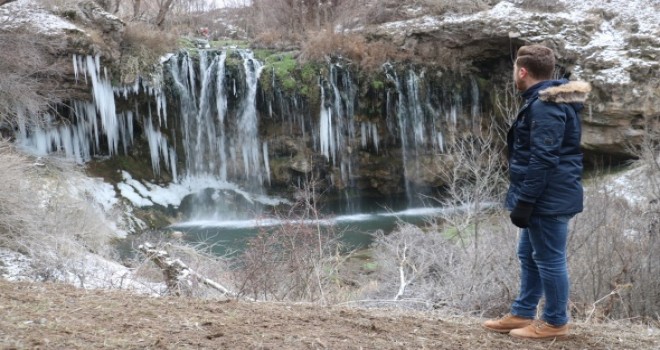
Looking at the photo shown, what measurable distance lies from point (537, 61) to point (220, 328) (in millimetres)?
2466

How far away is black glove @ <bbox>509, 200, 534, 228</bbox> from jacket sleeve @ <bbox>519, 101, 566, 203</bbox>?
0.11 ft

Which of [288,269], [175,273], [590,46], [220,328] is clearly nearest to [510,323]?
[220,328]

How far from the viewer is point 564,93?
3102 mm

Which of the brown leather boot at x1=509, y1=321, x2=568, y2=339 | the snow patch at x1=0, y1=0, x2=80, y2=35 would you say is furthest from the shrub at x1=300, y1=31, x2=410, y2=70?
the brown leather boot at x1=509, y1=321, x2=568, y2=339

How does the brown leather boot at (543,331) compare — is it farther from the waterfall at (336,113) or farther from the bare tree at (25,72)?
the waterfall at (336,113)

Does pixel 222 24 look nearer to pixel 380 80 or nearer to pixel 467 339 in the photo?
pixel 380 80

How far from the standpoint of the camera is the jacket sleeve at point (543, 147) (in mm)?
3059

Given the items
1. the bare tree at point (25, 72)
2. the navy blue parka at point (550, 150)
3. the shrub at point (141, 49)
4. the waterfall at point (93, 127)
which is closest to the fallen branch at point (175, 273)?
the navy blue parka at point (550, 150)

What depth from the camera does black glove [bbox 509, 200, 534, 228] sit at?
3.13 metres

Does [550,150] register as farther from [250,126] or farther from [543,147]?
[250,126]

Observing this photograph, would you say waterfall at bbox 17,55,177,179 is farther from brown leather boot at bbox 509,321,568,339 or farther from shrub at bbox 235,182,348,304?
brown leather boot at bbox 509,321,568,339

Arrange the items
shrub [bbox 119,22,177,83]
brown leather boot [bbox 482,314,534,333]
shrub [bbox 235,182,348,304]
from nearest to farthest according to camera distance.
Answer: brown leather boot [bbox 482,314,534,333], shrub [bbox 235,182,348,304], shrub [bbox 119,22,177,83]

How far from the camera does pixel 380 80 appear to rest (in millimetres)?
18688

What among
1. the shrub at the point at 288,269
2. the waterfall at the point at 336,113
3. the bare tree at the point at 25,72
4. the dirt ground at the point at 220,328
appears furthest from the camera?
the waterfall at the point at 336,113
